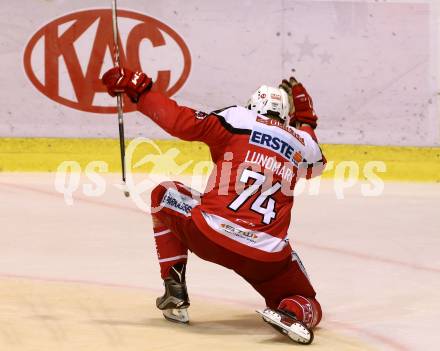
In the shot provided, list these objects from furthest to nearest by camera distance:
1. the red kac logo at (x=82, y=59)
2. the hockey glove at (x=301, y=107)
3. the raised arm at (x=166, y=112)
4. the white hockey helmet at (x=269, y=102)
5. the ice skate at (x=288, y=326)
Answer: the red kac logo at (x=82, y=59) → the hockey glove at (x=301, y=107) → the white hockey helmet at (x=269, y=102) → the raised arm at (x=166, y=112) → the ice skate at (x=288, y=326)

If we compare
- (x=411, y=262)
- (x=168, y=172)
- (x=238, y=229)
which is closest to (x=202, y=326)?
(x=238, y=229)

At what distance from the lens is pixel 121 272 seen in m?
6.50

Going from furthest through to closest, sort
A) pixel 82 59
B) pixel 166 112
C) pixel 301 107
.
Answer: pixel 82 59 < pixel 301 107 < pixel 166 112

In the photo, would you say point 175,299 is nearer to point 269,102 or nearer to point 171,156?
point 269,102

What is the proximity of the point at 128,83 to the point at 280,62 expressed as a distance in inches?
210

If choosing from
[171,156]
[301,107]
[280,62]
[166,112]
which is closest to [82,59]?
[171,156]

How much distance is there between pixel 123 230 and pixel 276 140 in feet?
9.13

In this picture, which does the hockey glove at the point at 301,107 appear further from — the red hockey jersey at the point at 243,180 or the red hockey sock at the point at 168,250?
the red hockey sock at the point at 168,250

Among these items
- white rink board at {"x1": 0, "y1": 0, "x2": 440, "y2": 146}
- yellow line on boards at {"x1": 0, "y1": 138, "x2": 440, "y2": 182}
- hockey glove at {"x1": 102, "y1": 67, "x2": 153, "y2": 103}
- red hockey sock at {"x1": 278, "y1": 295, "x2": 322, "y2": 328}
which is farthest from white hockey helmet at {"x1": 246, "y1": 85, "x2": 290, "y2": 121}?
white rink board at {"x1": 0, "y1": 0, "x2": 440, "y2": 146}

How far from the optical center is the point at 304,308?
5.20m

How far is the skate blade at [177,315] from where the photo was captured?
5.35 m

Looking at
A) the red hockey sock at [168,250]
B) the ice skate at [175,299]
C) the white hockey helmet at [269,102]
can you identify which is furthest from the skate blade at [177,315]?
the white hockey helmet at [269,102]

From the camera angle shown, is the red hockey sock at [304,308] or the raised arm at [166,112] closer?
the raised arm at [166,112]

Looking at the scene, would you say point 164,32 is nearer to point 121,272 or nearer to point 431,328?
point 121,272
